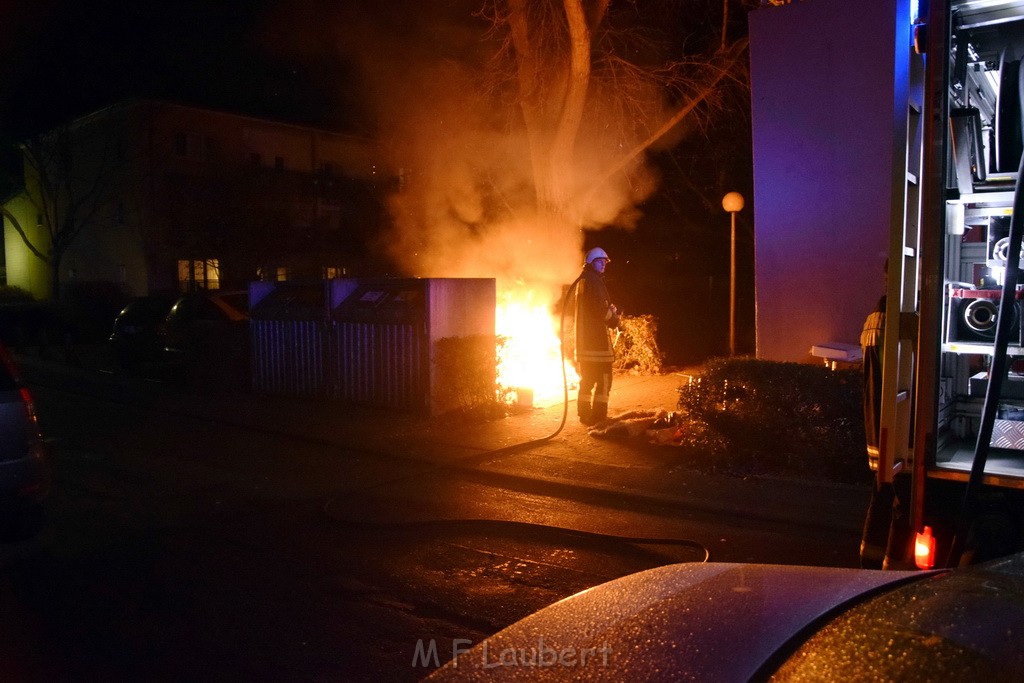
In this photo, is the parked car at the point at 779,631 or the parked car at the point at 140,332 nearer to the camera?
the parked car at the point at 779,631

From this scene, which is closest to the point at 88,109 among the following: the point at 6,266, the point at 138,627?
the point at 6,266

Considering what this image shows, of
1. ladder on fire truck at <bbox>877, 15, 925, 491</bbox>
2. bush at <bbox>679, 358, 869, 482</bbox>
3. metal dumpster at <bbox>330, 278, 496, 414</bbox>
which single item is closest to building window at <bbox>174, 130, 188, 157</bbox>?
metal dumpster at <bbox>330, 278, 496, 414</bbox>

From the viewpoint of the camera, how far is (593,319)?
29.6 ft

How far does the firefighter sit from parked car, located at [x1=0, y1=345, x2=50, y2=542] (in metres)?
5.36

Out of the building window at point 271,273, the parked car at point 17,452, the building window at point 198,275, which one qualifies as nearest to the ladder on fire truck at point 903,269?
the parked car at point 17,452

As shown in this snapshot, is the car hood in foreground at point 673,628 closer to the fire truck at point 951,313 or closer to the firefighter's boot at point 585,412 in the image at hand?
the fire truck at point 951,313

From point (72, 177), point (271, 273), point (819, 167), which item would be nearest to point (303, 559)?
point (819, 167)

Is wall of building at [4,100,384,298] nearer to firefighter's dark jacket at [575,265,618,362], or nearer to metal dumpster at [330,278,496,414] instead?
metal dumpster at [330,278,496,414]

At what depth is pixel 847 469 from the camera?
22.4 ft

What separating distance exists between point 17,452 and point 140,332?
30.0 feet

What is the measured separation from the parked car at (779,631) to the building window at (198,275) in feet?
82.6

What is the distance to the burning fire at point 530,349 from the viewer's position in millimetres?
10539

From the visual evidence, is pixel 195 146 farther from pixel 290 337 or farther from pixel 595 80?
pixel 290 337

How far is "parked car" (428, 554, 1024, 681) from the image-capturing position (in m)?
1.78
